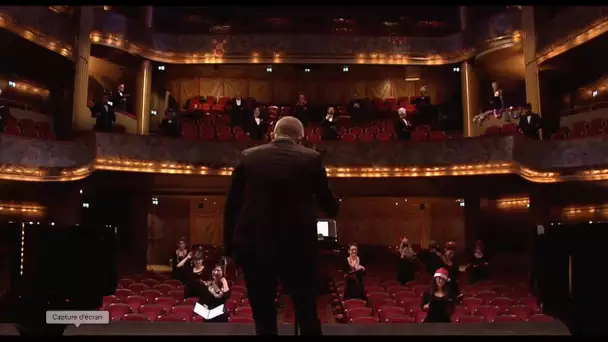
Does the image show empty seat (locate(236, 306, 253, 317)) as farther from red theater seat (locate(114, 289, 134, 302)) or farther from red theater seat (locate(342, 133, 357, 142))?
red theater seat (locate(342, 133, 357, 142))

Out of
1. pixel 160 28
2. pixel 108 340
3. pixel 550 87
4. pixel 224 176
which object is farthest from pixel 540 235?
pixel 160 28

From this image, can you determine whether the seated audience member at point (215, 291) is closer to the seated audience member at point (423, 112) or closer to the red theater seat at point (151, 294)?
the red theater seat at point (151, 294)

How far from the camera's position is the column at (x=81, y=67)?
534 inches

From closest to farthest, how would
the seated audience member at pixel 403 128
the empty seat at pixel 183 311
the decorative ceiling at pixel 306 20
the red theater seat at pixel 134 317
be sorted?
the red theater seat at pixel 134 317
the empty seat at pixel 183 311
the seated audience member at pixel 403 128
the decorative ceiling at pixel 306 20

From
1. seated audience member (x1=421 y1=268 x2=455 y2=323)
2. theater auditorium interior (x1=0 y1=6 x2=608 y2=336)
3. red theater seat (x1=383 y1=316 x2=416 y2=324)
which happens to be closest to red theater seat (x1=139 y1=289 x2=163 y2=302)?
theater auditorium interior (x1=0 y1=6 x2=608 y2=336)

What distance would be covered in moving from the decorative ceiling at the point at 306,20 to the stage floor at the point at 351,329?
13.2m

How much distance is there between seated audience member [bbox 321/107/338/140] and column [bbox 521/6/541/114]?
5.07 m

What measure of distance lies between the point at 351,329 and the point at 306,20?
1519cm

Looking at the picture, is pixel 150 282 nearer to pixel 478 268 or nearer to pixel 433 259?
pixel 433 259

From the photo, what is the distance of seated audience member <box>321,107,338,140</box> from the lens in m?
13.3

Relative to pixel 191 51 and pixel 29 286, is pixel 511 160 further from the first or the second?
pixel 29 286

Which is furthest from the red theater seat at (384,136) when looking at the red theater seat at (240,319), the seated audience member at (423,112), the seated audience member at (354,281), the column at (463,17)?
the red theater seat at (240,319)

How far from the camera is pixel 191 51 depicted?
16.0 meters

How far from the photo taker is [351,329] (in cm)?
372
